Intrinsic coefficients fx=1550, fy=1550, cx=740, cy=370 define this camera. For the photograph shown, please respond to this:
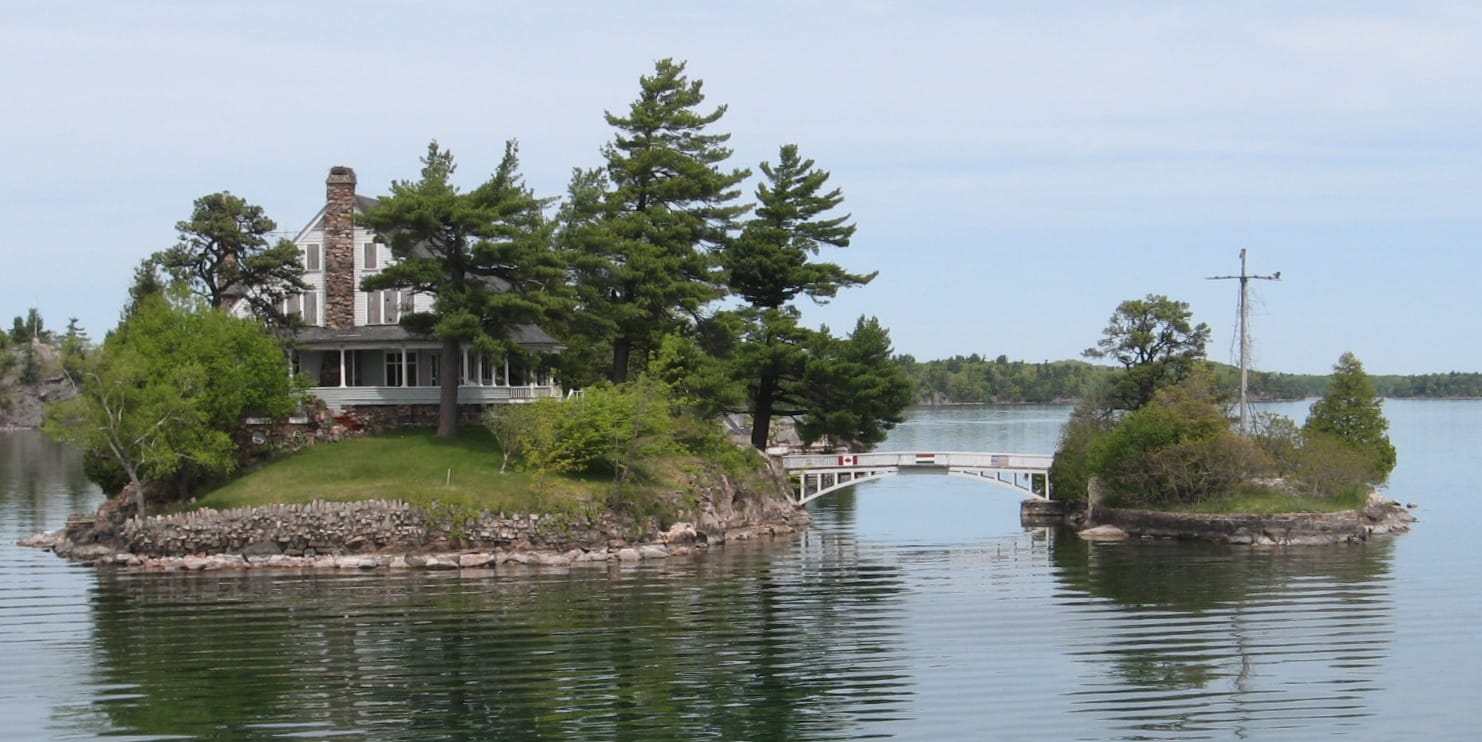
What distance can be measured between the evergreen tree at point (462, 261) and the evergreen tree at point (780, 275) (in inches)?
561

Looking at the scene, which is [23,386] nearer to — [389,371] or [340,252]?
[340,252]

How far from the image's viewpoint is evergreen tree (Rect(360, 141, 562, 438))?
57531 millimetres

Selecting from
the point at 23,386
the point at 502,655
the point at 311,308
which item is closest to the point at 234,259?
the point at 311,308

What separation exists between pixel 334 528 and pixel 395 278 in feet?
37.3

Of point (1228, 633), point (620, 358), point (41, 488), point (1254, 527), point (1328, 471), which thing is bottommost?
point (1228, 633)

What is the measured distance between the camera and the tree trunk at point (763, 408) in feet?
245

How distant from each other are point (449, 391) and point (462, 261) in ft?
17.6

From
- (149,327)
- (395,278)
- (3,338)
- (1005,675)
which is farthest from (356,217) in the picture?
(3,338)

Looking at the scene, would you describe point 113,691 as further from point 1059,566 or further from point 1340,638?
point 1059,566

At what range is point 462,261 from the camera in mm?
59625

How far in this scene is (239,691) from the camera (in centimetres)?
3155

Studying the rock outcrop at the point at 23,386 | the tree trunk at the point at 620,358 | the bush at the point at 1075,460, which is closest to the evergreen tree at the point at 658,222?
the tree trunk at the point at 620,358

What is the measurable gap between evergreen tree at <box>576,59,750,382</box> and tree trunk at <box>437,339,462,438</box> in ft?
20.2

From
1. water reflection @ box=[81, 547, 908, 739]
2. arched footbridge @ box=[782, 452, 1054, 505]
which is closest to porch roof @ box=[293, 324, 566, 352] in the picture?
arched footbridge @ box=[782, 452, 1054, 505]
